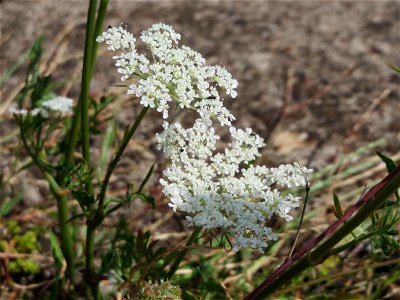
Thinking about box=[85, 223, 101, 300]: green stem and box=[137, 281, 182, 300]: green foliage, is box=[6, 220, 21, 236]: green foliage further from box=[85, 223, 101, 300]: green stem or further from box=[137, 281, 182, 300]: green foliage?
box=[137, 281, 182, 300]: green foliage

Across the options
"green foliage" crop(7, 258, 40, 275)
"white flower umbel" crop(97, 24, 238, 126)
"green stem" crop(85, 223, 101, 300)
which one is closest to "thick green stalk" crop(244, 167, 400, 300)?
"white flower umbel" crop(97, 24, 238, 126)

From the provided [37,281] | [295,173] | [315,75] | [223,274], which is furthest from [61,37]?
[295,173]

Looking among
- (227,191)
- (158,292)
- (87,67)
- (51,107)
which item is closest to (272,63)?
(51,107)

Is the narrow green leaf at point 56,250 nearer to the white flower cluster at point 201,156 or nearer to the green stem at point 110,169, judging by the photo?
the green stem at point 110,169

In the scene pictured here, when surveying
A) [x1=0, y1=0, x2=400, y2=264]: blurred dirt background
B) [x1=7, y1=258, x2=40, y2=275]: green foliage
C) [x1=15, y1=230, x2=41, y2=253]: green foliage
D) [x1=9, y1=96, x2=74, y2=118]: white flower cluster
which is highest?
[x1=0, y1=0, x2=400, y2=264]: blurred dirt background

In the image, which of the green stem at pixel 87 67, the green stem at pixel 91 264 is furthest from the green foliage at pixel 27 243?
the green stem at pixel 87 67

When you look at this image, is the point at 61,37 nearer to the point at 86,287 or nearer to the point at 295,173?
the point at 86,287

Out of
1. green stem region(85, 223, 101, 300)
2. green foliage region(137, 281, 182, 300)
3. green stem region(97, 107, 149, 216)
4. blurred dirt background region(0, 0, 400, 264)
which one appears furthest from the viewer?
blurred dirt background region(0, 0, 400, 264)
